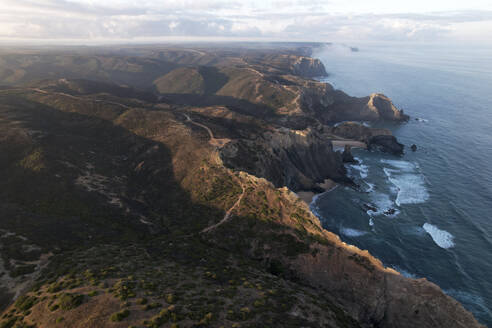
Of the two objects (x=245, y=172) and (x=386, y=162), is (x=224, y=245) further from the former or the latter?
(x=386, y=162)

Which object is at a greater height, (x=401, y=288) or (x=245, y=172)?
→ (x=245, y=172)

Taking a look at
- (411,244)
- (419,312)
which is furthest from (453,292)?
(419,312)

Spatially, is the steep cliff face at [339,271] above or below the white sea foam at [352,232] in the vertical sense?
above

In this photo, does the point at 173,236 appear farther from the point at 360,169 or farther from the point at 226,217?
the point at 360,169

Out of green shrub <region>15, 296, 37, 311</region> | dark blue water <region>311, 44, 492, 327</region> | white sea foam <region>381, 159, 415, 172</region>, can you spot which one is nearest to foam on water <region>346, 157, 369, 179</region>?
dark blue water <region>311, 44, 492, 327</region>

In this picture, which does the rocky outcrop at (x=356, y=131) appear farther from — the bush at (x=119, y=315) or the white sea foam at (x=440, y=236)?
the bush at (x=119, y=315)

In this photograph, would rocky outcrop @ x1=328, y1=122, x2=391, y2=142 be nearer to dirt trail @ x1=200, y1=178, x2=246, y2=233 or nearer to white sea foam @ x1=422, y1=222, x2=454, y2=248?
white sea foam @ x1=422, y1=222, x2=454, y2=248

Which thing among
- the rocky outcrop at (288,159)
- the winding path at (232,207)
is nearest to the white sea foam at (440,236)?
the rocky outcrop at (288,159)
